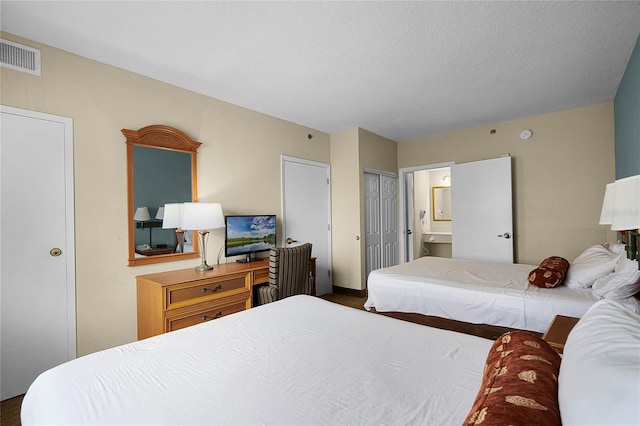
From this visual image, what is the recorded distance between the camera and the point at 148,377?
1.15m

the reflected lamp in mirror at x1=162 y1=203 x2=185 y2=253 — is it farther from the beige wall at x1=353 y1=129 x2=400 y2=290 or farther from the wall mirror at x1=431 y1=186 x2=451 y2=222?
the wall mirror at x1=431 y1=186 x2=451 y2=222

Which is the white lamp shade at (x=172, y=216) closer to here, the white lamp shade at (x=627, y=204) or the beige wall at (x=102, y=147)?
the beige wall at (x=102, y=147)

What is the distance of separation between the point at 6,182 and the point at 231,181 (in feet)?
5.99

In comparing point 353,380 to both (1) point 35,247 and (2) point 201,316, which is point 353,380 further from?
(1) point 35,247

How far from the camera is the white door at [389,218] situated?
5.20m

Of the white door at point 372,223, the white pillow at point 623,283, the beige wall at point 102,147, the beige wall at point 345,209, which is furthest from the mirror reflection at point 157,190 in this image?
the white pillow at point 623,283

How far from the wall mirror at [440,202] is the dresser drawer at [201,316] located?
4.82m

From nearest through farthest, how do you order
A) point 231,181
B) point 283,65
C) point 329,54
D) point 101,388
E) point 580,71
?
point 101,388 < point 329,54 < point 283,65 < point 580,71 < point 231,181

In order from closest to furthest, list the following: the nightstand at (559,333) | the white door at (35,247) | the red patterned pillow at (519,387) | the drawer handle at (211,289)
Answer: the red patterned pillow at (519,387) → the nightstand at (559,333) → the white door at (35,247) → the drawer handle at (211,289)

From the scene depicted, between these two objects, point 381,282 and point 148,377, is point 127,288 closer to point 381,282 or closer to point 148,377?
point 148,377

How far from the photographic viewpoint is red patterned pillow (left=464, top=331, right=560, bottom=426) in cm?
67

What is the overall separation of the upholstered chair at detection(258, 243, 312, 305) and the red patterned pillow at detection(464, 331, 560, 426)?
2.16m

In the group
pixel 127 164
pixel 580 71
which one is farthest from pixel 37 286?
→ pixel 580 71

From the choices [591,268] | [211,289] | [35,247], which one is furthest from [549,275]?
[35,247]
